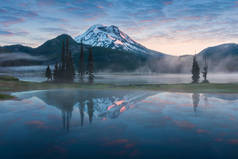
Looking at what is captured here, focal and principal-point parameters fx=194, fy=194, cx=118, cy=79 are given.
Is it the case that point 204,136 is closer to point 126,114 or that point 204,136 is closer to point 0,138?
point 126,114

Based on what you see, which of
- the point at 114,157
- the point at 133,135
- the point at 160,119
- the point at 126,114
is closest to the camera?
the point at 114,157

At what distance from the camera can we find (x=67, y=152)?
29.2ft

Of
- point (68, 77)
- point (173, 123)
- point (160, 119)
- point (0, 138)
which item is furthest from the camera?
point (68, 77)

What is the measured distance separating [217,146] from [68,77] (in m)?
63.2

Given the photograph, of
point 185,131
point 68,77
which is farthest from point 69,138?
point 68,77

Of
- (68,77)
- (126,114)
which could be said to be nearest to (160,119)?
(126,114)

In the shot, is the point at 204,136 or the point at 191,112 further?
the point at 191,112

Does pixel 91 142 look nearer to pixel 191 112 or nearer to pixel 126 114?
pixel 126 114

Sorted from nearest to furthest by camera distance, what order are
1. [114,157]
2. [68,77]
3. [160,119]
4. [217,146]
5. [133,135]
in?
[114,157] < [217,146] < [133,135] < [160,119] < [68,77]

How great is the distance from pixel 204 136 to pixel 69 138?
754 cm

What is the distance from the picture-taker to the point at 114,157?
848 cm

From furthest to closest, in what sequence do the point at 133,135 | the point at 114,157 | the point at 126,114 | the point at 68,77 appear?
Result: the point at 68,77 → the point at 126,114 → the point at 133,135 → the point at 114,157

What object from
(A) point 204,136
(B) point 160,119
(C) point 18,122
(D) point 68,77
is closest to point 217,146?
(A) point 204,136

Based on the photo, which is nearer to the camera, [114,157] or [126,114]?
[114,157]
